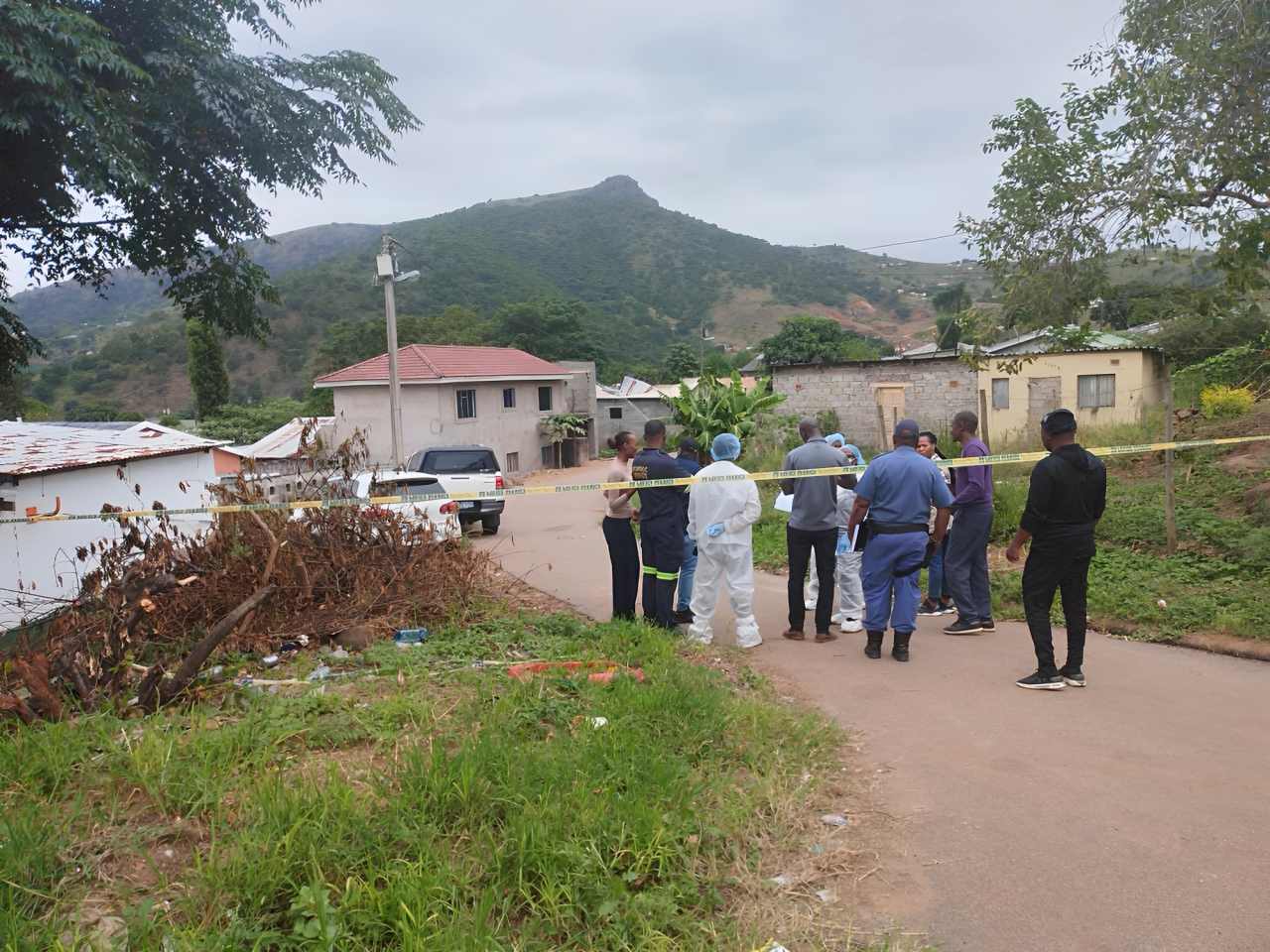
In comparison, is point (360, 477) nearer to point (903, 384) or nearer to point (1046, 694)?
point (1046, 694)

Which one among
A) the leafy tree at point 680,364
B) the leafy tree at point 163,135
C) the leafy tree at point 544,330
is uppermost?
the leafy tree at point 544,330

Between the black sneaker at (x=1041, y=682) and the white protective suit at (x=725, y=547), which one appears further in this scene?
the white protective suit at (x=725, y=547)

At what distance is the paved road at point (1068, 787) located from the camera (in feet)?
10.5

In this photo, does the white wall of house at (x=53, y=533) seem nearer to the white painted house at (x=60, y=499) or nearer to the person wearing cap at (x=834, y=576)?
the white painted house at (x=60, y=499)

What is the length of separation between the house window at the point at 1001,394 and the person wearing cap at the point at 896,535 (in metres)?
19.2

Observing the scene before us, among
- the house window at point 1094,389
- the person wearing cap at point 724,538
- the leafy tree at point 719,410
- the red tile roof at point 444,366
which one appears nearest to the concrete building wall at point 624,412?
the red tile roof at point 444,366

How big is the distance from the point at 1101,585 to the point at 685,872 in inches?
249

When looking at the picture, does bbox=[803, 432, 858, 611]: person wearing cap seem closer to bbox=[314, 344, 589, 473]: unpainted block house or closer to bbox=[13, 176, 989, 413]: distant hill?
bbox=[314, 344, 589, 473]: unpainted block house

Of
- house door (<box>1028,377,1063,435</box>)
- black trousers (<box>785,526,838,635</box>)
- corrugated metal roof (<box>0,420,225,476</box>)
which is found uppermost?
house door (<box>1028,377,1063,435</box>)

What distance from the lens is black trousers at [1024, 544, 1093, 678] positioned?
5750mm

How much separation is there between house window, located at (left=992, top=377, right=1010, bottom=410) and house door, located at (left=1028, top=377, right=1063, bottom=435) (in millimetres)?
572

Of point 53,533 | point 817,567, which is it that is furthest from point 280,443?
point 817,567

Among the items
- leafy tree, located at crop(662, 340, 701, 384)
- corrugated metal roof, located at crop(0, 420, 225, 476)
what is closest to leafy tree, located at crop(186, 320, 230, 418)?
leafy tree, located at crop(662, 340, 701, 384)

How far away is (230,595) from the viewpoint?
6656 mm
